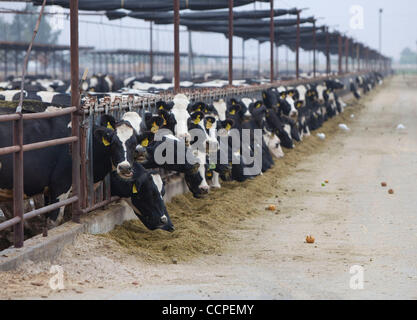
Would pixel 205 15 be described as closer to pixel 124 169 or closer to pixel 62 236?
pixel 124 169

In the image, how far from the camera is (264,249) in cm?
836

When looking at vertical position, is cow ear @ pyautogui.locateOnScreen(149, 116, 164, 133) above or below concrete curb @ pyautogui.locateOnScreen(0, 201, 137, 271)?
above

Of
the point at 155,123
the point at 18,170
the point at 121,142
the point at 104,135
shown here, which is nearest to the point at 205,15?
the point at 155,123

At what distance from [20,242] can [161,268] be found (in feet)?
4.36

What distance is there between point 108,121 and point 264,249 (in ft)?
7.41

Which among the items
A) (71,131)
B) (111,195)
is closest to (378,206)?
(111,195)

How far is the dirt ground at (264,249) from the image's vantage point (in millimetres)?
6213

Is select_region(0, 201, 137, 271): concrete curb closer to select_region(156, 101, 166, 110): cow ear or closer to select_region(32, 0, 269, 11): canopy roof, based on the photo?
select_region(156, 101, 166, 110): cow ear

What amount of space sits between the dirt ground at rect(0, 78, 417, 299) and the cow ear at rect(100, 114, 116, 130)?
1.20 m

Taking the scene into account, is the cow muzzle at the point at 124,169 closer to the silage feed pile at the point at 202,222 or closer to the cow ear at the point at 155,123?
the silage feed pile at the point at 202,222

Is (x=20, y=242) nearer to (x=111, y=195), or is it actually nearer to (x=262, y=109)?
(x=111, y=195)

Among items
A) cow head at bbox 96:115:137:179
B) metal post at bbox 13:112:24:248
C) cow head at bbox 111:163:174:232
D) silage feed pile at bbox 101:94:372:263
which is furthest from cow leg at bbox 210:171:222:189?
metal post at bbox 13:112:24:248

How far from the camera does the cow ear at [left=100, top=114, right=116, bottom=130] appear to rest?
28.3 feet

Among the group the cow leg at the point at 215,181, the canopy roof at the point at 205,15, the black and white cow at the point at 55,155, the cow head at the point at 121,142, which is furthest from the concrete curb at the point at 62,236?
the canopy roof at the point at 205,15
